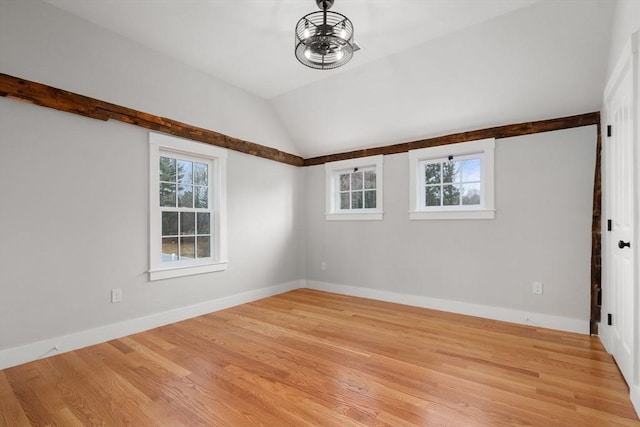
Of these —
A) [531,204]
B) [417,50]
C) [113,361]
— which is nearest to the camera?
[113,361]

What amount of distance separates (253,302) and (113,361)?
2023 mm

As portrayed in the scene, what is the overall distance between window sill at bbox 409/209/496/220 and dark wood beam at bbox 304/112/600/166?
2.90 ft

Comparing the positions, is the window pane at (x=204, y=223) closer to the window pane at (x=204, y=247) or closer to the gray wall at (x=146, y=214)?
the window pane at (x=204, y=247)

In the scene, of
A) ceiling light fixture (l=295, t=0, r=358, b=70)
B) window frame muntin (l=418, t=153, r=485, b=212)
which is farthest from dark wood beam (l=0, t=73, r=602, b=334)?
ceiling light fixture (l=295, t=0, r=358, b=70)

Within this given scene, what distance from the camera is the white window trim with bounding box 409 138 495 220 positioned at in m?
3.77

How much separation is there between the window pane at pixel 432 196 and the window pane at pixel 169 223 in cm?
324

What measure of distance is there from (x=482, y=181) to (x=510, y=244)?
2.67ft

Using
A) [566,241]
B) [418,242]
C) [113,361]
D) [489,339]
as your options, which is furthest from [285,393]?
[566,241]

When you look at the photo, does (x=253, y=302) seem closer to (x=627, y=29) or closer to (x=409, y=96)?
(x=409, y=96)

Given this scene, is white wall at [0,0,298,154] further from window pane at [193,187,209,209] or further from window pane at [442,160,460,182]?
window pane at [442,160,460,182]

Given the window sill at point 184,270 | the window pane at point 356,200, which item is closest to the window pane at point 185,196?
the window sill at point 184,270

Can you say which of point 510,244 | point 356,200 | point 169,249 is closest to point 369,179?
point 356,200

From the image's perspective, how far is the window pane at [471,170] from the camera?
13.0ft

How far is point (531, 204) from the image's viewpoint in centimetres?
352
